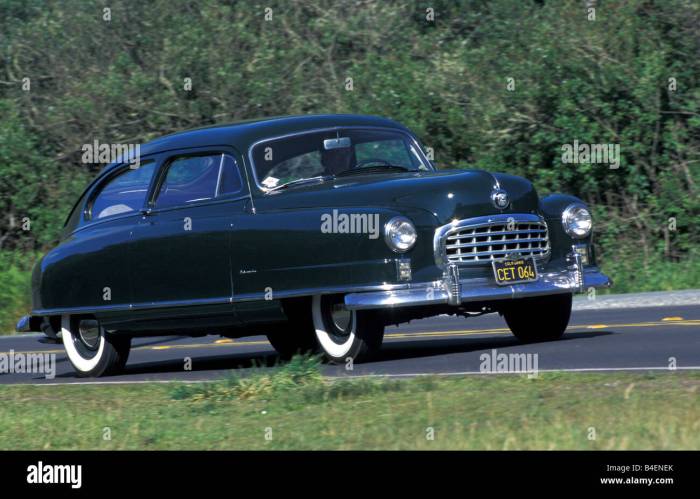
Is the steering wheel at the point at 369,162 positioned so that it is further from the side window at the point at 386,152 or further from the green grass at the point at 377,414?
the green grass at the point at 377,414

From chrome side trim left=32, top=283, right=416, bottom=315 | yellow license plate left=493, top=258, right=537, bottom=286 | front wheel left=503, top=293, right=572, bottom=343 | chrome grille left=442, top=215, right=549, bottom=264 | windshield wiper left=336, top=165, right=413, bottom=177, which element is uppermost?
windshield wiper left=336, top=165, right=413, bottom=177

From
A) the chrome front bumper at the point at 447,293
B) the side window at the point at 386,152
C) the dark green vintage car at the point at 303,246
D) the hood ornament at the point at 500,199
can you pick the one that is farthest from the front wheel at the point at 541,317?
the side window at the point at 386,152

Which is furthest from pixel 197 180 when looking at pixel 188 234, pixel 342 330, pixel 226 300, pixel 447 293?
pixel 447 293

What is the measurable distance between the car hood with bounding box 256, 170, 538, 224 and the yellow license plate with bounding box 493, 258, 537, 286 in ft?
1.32

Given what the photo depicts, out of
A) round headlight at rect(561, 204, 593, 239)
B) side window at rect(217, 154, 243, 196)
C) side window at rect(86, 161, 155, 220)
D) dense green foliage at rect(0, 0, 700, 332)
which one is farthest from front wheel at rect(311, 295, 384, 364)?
dense green foliage at rect(0, 0, 700, 332)

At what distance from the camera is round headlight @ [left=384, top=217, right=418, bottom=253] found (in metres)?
10.1

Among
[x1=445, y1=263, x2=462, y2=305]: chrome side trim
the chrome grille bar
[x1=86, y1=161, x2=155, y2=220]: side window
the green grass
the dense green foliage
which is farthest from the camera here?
the dense green foliage

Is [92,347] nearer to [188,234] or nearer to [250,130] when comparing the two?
[188,234]

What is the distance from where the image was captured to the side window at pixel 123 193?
12.1m

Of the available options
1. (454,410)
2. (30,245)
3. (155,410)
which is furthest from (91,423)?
(30,245)

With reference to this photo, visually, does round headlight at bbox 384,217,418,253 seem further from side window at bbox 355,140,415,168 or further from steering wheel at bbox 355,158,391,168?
side window at bbox 355,140,415,168

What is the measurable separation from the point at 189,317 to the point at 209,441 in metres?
3.76

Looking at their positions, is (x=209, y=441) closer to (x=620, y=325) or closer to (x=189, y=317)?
(x=189, y=317)

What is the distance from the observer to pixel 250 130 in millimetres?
11516
